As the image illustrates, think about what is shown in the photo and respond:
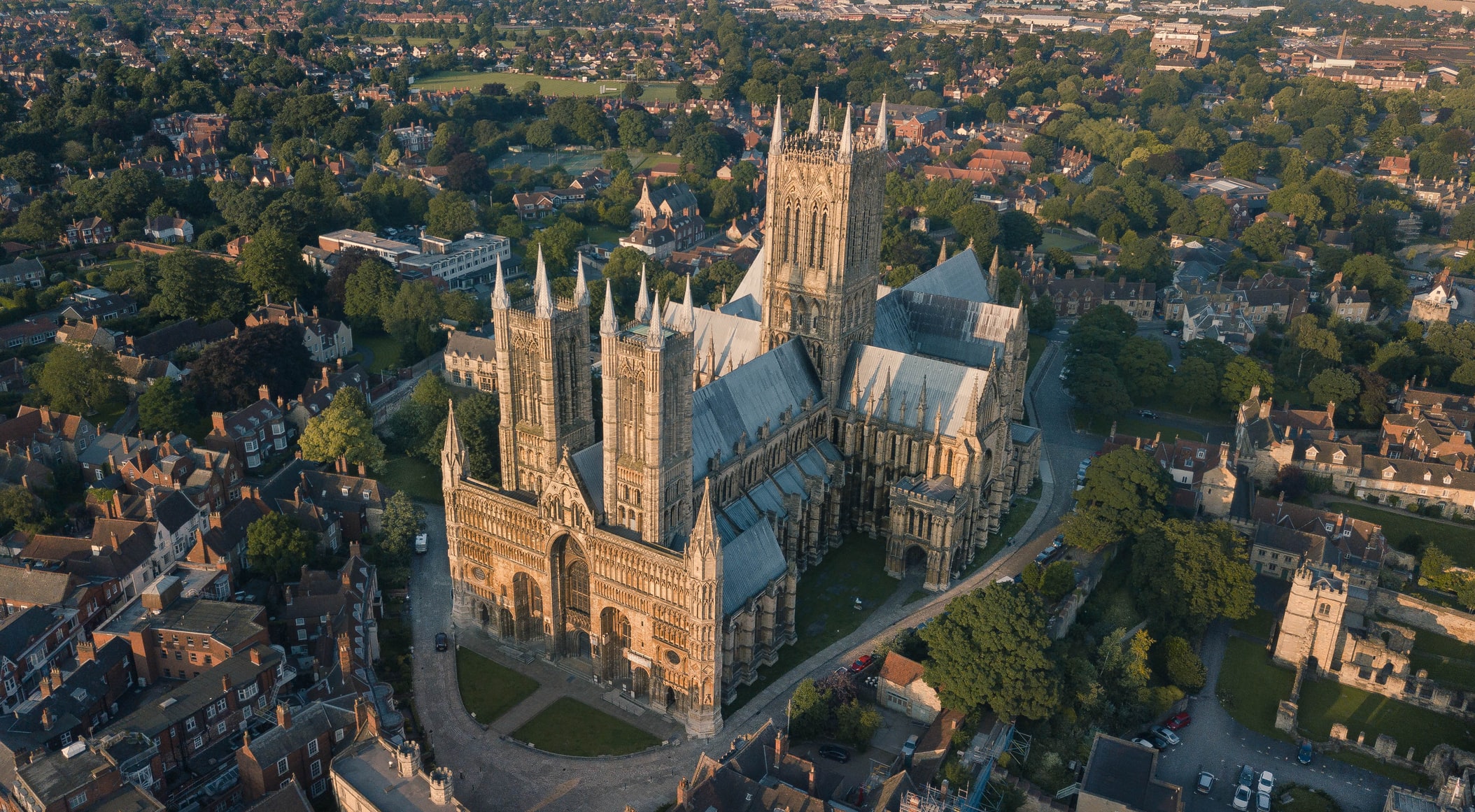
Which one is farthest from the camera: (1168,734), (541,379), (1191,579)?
(1191,579)

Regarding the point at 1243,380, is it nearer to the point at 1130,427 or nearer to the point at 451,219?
the point at 1130,427

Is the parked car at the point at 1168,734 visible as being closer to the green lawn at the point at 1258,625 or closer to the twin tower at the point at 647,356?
the green lawn at the point at 1258,625

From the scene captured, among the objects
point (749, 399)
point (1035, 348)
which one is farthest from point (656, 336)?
point (1035, 348)

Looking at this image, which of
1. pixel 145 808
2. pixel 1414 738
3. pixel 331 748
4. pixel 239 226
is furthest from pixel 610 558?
pixel 239 226

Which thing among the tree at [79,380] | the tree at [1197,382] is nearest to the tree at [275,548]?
the tree at [79,380]

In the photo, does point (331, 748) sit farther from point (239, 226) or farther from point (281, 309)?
point (239, 226)

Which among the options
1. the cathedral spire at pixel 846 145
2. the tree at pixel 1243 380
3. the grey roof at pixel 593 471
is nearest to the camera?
the grey roof at pixel 593 471
